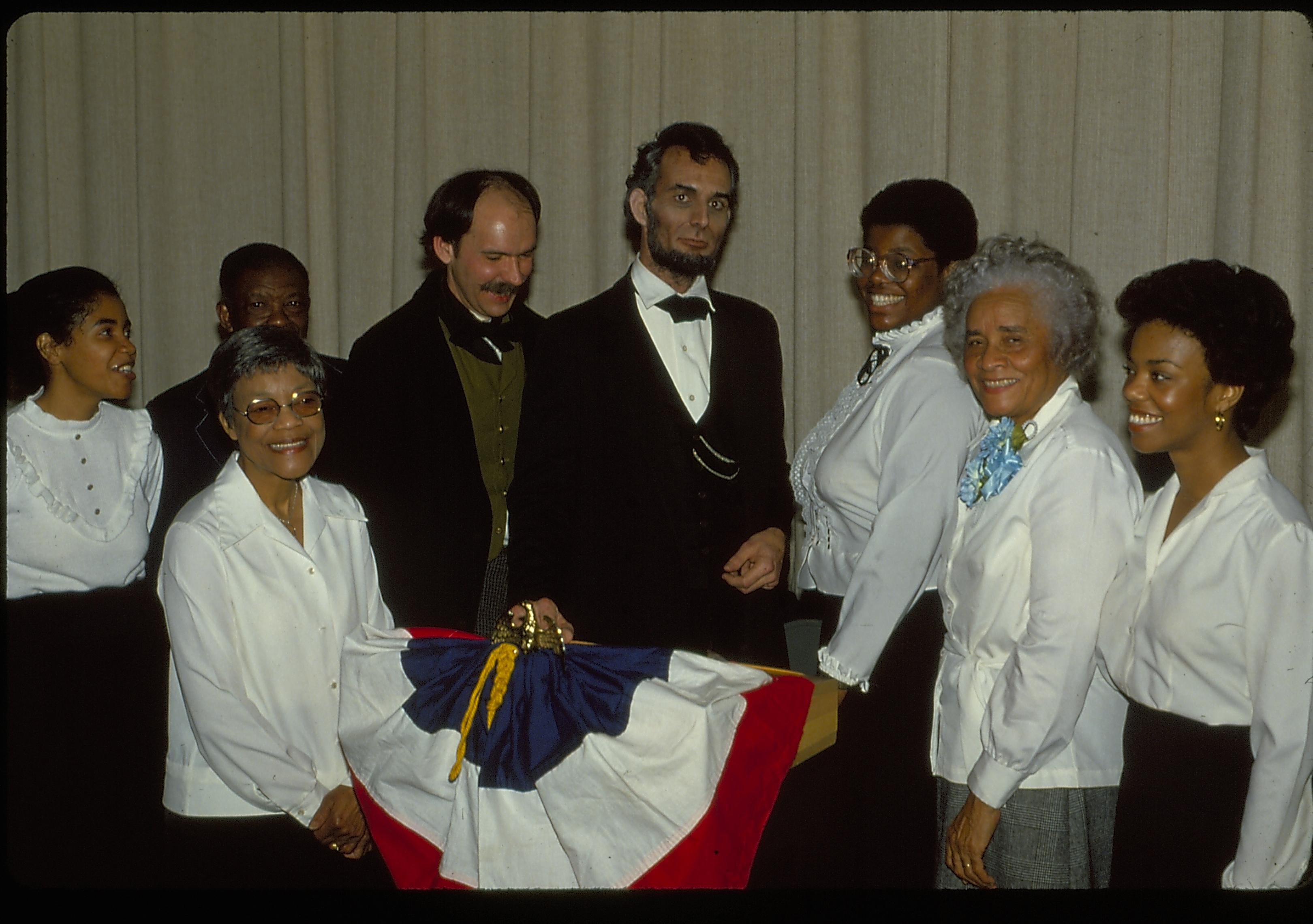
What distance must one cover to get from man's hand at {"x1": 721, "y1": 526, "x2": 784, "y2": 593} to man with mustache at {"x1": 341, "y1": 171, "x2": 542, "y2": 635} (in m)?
0.69

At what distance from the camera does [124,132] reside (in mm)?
4789

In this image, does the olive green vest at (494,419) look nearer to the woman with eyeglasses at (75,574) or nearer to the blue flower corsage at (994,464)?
the woman with eyeglasses at (75,574)

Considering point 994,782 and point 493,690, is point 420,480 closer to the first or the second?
point 493,690

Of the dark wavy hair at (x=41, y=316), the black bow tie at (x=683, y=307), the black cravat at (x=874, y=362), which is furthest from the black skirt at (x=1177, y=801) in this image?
the dark wavy hair at (x=41, y=316)

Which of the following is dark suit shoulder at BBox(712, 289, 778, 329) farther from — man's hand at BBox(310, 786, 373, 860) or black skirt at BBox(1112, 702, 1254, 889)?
man's hand at BBox(310, 786, 373, 860)

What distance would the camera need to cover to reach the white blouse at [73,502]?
2.58 m

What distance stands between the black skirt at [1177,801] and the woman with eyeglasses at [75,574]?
2.29 metres

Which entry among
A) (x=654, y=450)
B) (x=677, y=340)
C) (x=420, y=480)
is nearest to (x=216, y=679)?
(x=420, y=480)

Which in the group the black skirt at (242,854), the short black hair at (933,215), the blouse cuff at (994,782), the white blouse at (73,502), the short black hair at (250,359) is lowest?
the black skirt at (242,854)

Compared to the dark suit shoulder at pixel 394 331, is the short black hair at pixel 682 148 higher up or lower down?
higher up

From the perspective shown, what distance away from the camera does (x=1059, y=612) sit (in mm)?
1817

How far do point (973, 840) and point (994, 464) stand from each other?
0.67 m

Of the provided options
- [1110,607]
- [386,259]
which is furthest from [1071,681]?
[386,259]

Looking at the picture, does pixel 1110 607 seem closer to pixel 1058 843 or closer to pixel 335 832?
pixel 1058 843
